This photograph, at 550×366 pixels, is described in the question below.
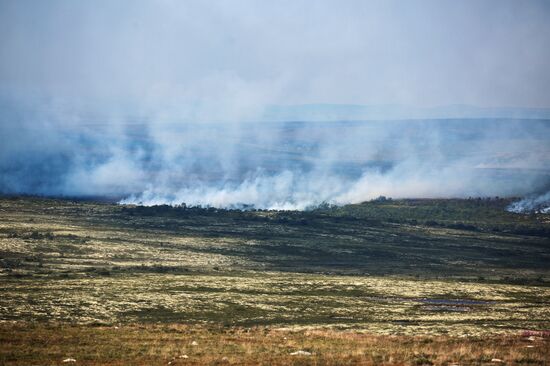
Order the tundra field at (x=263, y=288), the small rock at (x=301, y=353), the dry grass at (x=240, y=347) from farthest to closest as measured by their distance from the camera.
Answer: the tundra field at (x=263, y=288) < the small rock at (x=301, y=353) < the dry grass at (x=240, y=347)

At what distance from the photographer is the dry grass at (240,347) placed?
1486 inches

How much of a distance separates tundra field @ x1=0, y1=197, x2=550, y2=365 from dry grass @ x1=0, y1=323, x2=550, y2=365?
0.11m

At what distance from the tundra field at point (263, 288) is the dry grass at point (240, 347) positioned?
0.11 metres

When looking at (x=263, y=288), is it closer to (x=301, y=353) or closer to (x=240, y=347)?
(x=240, y=347)

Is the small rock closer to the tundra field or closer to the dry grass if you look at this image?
the tundra field

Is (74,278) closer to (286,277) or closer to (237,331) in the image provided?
(286,277)

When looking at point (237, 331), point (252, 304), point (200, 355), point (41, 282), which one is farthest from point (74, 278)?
point (200, 355)

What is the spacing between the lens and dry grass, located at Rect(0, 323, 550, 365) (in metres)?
37.8

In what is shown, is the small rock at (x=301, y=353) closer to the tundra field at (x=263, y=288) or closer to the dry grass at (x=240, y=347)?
the tundra field at (x=263, y=288)

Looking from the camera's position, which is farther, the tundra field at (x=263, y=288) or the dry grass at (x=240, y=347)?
the tundra field at (x=263, y=288)

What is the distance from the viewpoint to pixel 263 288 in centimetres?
8100

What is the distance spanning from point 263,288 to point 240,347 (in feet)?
127

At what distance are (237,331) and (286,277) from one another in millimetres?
41094

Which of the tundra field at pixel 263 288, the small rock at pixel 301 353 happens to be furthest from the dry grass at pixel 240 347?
the small rock at pixel 301 353
